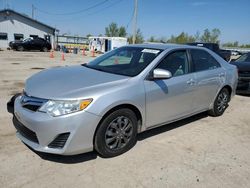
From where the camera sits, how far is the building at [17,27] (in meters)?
31.2

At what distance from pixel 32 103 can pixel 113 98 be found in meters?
1.05

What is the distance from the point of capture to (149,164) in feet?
10.9

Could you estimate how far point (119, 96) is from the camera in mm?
3262

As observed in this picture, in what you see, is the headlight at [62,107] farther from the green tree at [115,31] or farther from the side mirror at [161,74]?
the green tree at [115,31]

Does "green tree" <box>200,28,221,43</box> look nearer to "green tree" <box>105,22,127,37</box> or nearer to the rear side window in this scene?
"green tree" <box>105,22,127,37</box>

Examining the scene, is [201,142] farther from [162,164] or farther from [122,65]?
[122,65]

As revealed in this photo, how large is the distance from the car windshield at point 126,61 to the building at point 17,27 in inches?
1223

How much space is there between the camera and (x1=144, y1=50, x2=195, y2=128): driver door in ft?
12.2

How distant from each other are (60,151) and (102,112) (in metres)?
0.71

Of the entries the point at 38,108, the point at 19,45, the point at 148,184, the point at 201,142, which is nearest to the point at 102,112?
the point at 38,108

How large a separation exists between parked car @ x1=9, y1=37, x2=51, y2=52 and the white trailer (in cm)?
862

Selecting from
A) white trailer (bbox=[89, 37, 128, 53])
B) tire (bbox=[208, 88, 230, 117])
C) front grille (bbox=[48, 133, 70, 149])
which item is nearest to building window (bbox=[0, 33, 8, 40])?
white trailer (bbox=[89, 37, 128, 53])

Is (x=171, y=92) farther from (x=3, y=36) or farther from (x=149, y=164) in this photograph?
(x=3, y=36)

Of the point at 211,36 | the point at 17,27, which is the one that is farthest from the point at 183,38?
the point at 17,27
